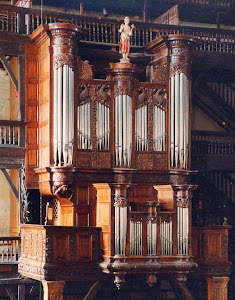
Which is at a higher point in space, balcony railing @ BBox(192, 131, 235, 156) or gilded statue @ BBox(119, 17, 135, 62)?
gilded statue @ BBox(119, 17, 135, 62)

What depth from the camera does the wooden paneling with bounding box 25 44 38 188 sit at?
28.8 metres

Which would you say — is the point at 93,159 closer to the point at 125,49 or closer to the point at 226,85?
the point at 125,49

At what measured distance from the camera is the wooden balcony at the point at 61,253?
2634cm

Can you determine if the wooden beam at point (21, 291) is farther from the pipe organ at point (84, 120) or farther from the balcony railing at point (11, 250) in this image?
the pipe organ at point (84, 120)

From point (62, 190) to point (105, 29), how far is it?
539 centimetres

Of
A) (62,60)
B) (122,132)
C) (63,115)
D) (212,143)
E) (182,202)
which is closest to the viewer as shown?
(63,115)

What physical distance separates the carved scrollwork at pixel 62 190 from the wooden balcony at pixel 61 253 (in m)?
1.20

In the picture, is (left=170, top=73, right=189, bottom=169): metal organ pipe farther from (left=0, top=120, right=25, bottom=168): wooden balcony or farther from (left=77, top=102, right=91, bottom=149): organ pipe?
(left=0, top=120, right=25, bottom=168): wooden balcony

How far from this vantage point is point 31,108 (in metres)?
29.0

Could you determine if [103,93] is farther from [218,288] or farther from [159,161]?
[218,288]

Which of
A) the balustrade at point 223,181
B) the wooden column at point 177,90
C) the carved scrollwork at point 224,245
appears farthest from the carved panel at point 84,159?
the balustrade at point 223,181

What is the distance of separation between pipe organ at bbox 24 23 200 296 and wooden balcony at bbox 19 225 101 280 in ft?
0.71

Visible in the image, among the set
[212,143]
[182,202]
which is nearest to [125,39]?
[182,202]

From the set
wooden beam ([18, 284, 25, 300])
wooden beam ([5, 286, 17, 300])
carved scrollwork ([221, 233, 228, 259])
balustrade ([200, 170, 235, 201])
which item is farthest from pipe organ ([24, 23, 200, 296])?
balustrade ([200, 170, 235, 201])
